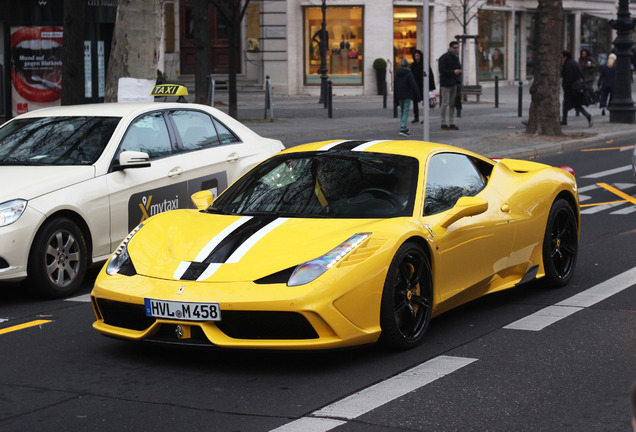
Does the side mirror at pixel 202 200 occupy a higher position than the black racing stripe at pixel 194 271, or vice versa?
the side mirror at pixel 202 200

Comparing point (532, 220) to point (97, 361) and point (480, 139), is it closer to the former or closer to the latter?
point (97, 361)

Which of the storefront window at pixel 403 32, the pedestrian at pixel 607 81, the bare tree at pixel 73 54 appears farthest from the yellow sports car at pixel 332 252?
the storefront window at pixel 403 32

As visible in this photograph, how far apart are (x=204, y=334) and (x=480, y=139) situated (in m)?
17.0

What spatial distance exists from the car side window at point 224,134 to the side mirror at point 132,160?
1.58 meters

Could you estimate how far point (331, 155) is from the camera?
7223mm

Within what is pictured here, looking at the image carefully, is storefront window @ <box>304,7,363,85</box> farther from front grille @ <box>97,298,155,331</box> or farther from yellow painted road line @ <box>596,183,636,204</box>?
front grille @ <box>97,298,155,331</box>

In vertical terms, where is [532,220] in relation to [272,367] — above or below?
above

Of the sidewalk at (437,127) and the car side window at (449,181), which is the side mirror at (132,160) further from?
the sidewalk at (437,127)

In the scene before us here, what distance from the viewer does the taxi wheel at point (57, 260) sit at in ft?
26.4

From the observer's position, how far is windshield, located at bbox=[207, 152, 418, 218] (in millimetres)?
6707

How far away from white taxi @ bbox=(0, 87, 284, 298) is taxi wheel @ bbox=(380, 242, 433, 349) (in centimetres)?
313

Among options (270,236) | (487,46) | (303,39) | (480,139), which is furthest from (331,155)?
(487,46)

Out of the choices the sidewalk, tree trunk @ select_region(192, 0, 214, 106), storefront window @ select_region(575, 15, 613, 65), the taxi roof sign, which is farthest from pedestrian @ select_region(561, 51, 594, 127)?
storefront window @ select_region(575, 15, 613, 65)

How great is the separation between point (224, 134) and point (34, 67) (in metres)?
16.4
